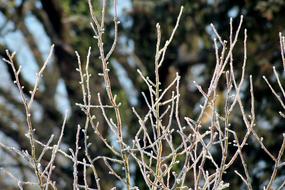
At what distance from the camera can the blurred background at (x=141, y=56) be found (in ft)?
31.1

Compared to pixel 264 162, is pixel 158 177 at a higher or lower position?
higher

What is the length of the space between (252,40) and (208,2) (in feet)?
2.30

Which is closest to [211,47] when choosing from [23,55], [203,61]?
[203,61]

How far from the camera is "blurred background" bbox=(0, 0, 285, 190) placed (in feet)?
31.1

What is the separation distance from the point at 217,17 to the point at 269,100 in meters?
1.28

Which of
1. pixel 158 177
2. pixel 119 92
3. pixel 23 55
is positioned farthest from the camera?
pixel 23 55

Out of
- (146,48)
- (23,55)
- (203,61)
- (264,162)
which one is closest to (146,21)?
(146,48)

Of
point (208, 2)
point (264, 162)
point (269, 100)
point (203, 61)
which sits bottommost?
point (264, 162)

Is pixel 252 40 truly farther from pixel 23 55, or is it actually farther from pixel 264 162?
pixel 23 55

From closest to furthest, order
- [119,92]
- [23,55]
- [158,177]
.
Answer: [158,177] < [119,92] < [23,55]

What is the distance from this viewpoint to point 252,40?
9633mm

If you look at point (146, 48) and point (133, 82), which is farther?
point (133, 82)

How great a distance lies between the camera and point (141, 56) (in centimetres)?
1054

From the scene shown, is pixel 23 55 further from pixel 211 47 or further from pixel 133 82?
pixel 211 47
